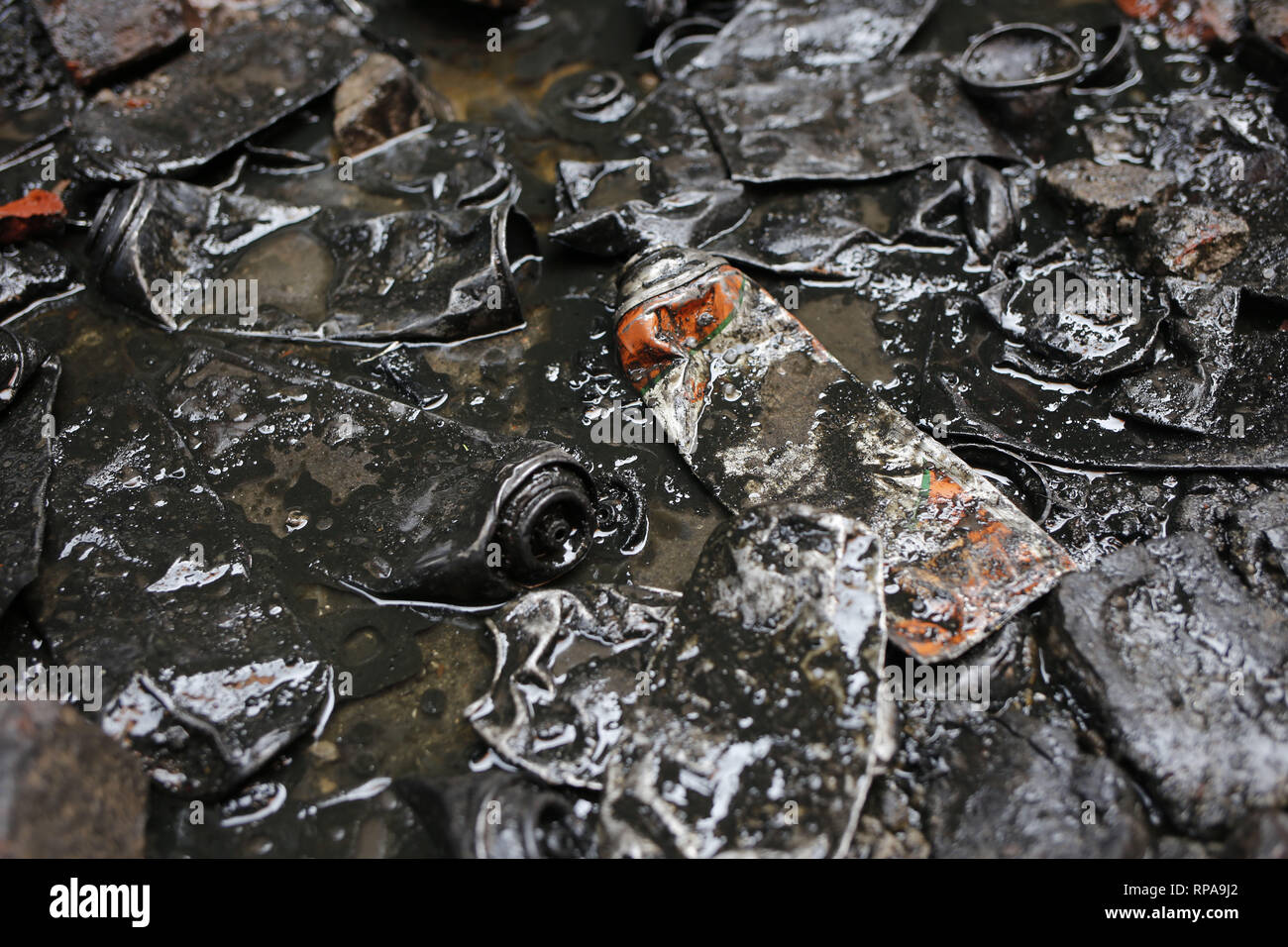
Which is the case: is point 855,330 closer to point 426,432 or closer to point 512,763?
point 426,432

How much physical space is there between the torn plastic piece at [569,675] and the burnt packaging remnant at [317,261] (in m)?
1.38

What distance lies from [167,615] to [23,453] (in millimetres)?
1008

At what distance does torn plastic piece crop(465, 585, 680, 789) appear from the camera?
2.60 meters

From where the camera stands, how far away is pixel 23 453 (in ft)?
11.0

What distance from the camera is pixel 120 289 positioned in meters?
3.90

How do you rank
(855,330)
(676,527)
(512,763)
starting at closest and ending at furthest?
(512,763) → (676,527) → (855,330)

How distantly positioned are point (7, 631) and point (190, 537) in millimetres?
583

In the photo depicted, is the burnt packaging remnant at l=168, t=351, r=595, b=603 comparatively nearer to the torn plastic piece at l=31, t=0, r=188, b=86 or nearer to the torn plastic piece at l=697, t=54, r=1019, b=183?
the torn plastic piece at l=697, t=54, r=1019, b=183

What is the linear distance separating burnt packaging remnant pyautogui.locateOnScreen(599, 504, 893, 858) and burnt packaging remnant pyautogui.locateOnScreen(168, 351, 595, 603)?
53cm

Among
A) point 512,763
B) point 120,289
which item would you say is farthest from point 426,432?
point 120,289

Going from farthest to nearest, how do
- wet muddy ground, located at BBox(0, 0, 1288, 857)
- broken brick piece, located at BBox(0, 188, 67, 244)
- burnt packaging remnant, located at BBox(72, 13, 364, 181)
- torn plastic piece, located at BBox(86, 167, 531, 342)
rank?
burnt packaging remnant, located at BBox(72, 13, 364, 181) → broken brick piece, located at BBox(0, 188, 67, 244) → torn plastic piece, located at BBox(86, 167, 531, 342) → wet muddy ground, located at BBox(0, 0, 1288, 857)

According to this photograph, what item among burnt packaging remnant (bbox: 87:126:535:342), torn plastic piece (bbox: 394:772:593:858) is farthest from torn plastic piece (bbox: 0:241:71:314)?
torn plastic piece (bbox: 394:772:593:858)

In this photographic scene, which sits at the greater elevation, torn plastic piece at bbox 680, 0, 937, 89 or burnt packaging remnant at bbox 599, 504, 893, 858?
torn plastic piece at bbox 680, 0, 937, 89
